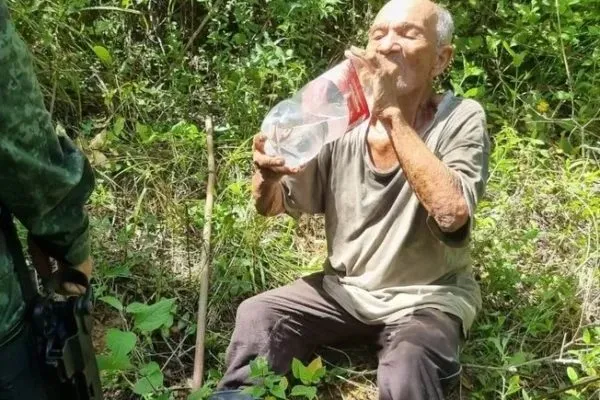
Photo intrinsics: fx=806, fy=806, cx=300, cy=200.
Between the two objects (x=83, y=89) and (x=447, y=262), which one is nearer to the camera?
(x=447, y=262)

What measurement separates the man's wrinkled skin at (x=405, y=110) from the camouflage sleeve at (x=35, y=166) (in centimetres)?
89

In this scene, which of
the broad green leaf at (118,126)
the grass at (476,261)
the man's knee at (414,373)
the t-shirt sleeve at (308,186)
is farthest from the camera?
the broad green leaf at (118,126)

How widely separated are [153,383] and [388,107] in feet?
3.28

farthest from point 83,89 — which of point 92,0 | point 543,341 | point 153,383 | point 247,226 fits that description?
point 543,341

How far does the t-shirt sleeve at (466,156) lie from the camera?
2273 mm

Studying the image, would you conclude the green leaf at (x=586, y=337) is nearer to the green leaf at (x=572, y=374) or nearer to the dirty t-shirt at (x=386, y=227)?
the green leaf at (x=572, y=374)

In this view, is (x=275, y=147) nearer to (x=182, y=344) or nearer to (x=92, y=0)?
(x=182, y=344)

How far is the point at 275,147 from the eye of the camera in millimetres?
2592

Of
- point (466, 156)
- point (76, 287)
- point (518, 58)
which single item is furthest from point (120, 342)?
point (518, 58)

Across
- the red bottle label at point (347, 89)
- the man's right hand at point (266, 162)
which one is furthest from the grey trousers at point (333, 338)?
the red bottle label at point (347, 89)

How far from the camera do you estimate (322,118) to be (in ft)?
8.66

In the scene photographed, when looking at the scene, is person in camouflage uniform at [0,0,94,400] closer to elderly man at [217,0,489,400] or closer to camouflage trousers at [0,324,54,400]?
camouflage trousers at [0,324,54,400]

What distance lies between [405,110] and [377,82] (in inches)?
11.9

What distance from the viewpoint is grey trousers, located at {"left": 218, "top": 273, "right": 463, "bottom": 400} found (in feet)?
7.72
